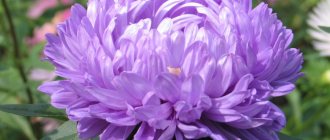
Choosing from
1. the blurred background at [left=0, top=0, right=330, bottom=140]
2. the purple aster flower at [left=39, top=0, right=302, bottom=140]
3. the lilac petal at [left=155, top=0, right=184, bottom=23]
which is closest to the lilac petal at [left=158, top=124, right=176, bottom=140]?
the purple aster flower at [left=39, top=0, right=302, bottom=140]

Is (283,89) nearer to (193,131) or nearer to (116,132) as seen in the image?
(193,131)

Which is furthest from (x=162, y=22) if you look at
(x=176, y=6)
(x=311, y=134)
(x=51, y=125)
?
(x=51, y=125)

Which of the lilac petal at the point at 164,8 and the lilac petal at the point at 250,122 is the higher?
the lilac petal at the point at 164,8

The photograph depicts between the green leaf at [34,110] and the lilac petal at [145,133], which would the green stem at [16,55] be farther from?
the lilac petal at [145,133]

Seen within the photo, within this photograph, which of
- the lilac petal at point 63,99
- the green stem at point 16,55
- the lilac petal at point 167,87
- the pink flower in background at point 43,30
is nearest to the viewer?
the lilac petal at point 167,87

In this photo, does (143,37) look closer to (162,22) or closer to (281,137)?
(162,22)

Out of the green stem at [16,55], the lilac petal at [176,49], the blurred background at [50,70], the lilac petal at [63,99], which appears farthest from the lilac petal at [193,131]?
the green stem at [16,55]

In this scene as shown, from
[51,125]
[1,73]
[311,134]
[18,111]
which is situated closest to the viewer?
[18,111]
